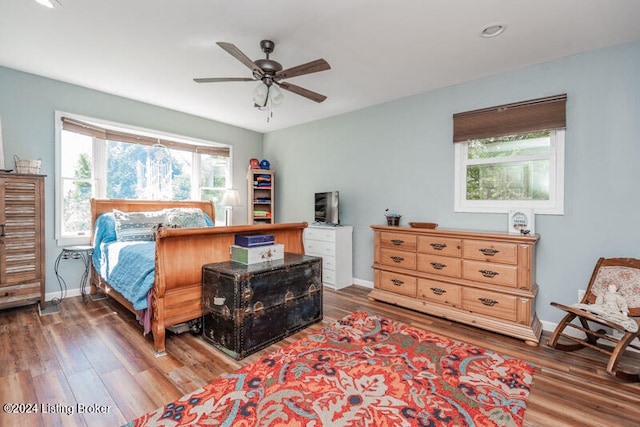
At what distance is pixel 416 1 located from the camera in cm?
203

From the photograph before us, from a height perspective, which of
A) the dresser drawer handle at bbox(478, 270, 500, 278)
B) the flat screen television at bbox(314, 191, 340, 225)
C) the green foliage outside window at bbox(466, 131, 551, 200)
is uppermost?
the green foliage outside window at bbox(466, 131, 551, 200)

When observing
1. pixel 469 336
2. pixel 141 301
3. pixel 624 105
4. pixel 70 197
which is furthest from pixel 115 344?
pixel 624 105

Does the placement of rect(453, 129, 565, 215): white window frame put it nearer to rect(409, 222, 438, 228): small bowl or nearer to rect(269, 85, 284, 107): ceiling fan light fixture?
rect(409, 222, 438, 228): small bowl

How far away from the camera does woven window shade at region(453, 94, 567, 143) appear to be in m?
2.79

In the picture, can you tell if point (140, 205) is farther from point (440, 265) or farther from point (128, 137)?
point (440, 265)

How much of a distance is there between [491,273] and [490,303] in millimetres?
290

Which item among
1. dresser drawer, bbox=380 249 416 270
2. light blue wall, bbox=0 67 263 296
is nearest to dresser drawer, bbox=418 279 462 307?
dresser drawer, bbox=380 249 416 270

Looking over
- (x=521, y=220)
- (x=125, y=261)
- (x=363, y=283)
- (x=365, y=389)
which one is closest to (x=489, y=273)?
(x=521, y=220)

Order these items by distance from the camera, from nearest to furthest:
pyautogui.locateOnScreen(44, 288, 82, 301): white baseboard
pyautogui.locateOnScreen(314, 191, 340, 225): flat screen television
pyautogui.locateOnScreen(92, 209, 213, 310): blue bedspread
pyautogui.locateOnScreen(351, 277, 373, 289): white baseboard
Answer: pyautogui.locateOnScreen(92, 209, 213, 310): blue bedspread
pyautogui.locateOnScreen(44, 288, 82, 301): white baseboard
pyautogui.locateOnScreen(351, 277, 373, 289): white baseboard
pyautogui.locateOnScreen(314, 191, 340, 225): flat screen television

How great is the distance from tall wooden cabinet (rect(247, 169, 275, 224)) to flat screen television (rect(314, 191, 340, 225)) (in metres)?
1.28

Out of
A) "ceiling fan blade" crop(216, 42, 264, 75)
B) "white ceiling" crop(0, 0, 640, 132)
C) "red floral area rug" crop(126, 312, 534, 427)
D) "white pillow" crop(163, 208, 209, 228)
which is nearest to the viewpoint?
"red floral area rug" crop(126, 312, 534, 427)

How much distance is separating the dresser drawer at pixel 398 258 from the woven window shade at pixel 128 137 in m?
3.41

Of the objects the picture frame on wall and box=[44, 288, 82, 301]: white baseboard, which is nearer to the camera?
the picture frame on wall

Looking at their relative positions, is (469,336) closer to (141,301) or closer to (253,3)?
(141,301)
